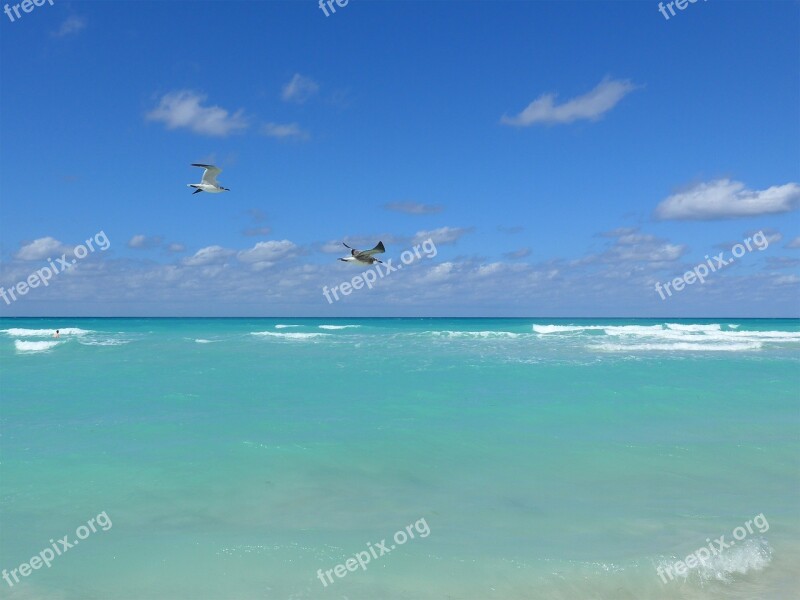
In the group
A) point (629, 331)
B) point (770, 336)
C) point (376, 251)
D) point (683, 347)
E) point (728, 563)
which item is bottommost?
point (770, 336)

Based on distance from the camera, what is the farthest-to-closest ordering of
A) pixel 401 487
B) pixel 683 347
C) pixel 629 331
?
pixel 629 331, pixel 683 347, pixel 401 487

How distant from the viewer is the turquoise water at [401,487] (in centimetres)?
557

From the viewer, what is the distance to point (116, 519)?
695 centimetres

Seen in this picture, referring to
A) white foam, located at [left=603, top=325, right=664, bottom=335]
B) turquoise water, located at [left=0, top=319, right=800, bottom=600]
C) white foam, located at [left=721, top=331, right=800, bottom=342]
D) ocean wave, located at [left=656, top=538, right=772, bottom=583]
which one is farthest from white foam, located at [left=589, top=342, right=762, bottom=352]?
ocean wave, located at [left=656, top=538, right=772, bottom=583]

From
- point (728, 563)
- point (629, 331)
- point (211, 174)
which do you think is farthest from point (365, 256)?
point (629, 331)

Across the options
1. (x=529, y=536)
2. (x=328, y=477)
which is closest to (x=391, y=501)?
(x=328, y=477)

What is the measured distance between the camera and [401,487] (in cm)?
794

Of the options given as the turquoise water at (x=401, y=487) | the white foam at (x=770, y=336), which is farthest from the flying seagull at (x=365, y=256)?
the white foam at (x=770, y=336)

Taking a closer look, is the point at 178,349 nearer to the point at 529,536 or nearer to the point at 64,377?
the point at 64,377

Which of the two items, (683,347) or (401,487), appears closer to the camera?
(401,487)

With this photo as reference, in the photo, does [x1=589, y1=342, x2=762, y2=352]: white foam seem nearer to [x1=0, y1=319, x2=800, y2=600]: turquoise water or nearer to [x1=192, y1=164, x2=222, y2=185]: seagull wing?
[x1=0, y1=319, x2=800, y2=600]: turquoise water

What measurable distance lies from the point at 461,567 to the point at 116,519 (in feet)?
13.0

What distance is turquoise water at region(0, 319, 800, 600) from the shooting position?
18.3ft

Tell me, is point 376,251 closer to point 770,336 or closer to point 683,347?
point 683,347
